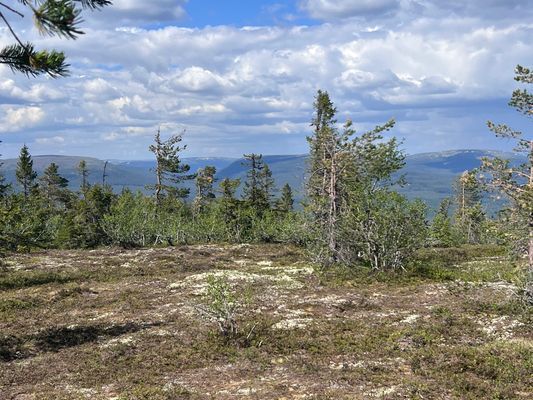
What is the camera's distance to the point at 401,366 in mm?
14344

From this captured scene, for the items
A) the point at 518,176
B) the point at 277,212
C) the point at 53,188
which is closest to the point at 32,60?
the point at 518,176

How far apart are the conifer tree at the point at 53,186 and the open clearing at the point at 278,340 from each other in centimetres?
7667

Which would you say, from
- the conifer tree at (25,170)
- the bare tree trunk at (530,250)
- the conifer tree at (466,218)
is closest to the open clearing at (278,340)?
the bare tree trunk at (530,250)

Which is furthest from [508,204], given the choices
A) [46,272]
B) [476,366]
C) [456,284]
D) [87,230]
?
[87,230]

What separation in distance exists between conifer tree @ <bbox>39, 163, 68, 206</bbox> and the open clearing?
252ft

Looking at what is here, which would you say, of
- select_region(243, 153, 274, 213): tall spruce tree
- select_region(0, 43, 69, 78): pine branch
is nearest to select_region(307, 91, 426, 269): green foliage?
select_region(0, 43, 69, 78): pine branch

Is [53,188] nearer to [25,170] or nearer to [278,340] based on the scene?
[25,170]

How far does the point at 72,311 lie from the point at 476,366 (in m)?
18.9

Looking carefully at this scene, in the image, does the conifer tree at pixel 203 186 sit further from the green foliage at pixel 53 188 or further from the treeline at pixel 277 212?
the green foliage at pixel 53 188

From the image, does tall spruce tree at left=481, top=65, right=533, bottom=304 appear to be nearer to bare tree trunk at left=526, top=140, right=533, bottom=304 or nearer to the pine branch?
bare tree trunk at left=526, top=140, right=533, bottom=304

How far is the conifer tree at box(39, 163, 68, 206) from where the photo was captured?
103 meters

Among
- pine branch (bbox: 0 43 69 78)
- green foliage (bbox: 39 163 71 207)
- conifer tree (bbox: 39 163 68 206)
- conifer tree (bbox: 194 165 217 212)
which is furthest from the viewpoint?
conifer tree (bbox: 39 163 68 206)

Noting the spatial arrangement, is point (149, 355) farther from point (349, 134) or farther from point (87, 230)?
point (87, 230)

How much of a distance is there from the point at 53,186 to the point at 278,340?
101221 mm
